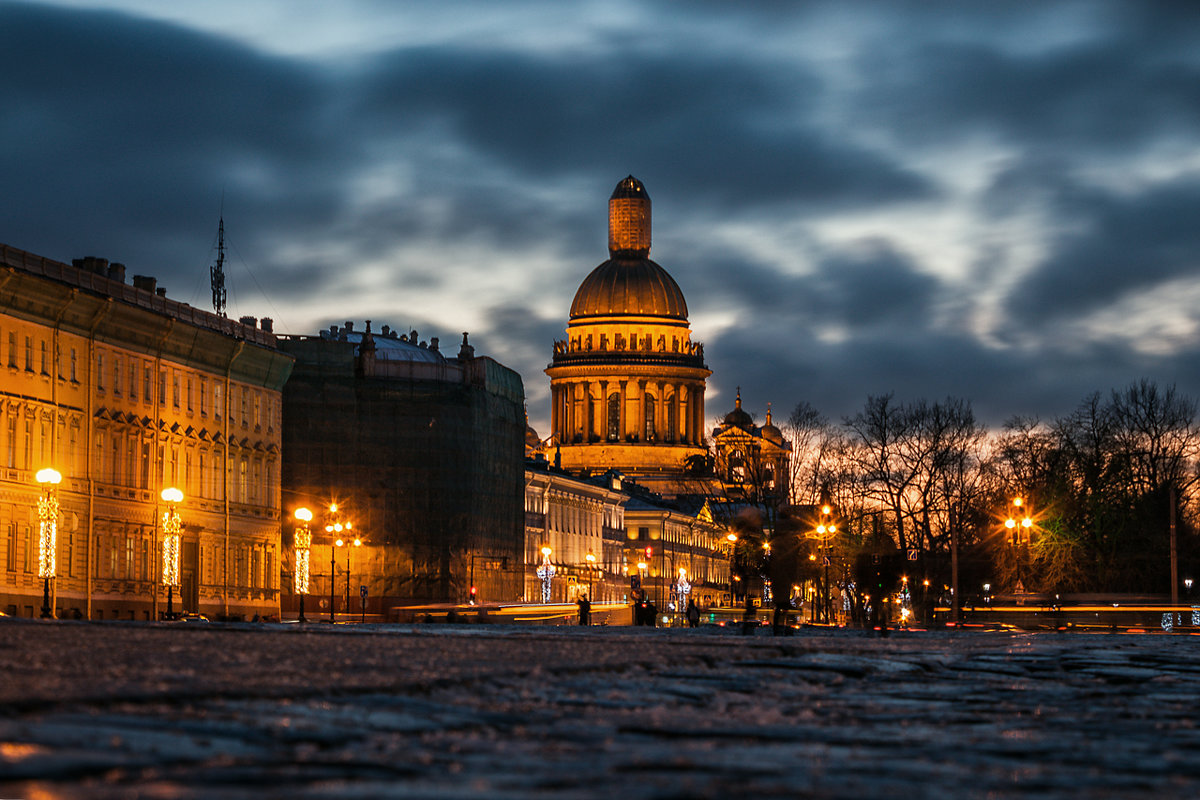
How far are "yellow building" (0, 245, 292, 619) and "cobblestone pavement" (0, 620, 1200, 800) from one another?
50779mm

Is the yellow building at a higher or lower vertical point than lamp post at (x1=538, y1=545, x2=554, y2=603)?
higher

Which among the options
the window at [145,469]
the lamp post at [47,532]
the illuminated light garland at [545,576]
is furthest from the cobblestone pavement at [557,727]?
the illuminated light garland at [545,576]

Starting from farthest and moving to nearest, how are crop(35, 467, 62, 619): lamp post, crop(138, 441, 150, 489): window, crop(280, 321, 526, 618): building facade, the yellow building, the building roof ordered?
the building roof < crop(280, 321, 526, 618): building facade < crop(138, 441, 150, 489): window < the yellow building < crop(35, 467, 62, 619): lamp post

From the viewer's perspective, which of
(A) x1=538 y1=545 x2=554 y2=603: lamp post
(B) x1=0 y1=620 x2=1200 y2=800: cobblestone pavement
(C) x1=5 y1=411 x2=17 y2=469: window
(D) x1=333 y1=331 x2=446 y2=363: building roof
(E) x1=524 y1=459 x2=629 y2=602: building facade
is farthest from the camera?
(E) x1=524 y1=459 x2=629 y2=602: building facade

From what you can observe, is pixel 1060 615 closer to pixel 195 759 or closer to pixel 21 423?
pixel 21 423

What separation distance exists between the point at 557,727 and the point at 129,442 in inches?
2794

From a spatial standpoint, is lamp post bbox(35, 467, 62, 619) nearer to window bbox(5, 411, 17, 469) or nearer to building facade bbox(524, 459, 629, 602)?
window bbox(5, 411, 17, 469)

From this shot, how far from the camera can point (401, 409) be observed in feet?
380

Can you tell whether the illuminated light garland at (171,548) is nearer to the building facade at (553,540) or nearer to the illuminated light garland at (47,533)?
the illuminated light garland at (47,533)

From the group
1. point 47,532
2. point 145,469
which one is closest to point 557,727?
point 47,532

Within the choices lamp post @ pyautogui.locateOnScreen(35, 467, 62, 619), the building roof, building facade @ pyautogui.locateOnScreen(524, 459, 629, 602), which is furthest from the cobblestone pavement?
building facade @ pyautogui.locateOnScreen(524, 459, 629, 602)

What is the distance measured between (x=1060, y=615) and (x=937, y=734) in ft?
206

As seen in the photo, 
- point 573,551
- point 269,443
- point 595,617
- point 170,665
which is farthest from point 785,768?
point 573,551

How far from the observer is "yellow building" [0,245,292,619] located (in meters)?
72.9
